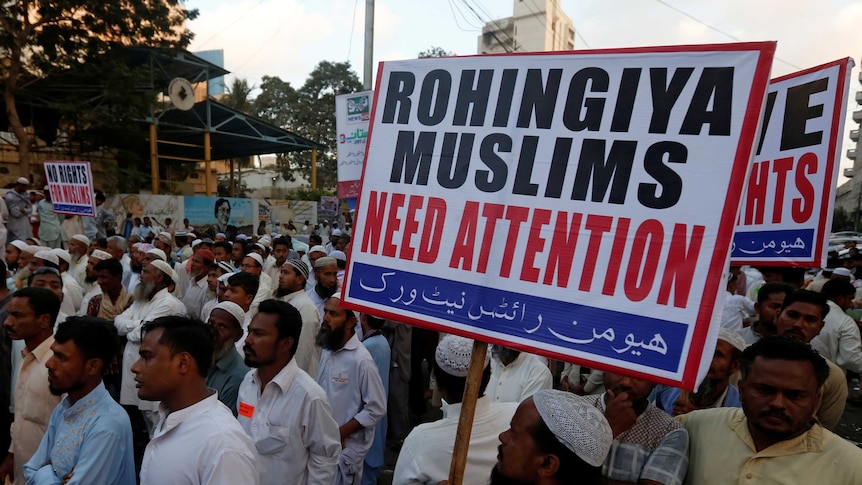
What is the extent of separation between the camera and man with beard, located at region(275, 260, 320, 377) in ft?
14.6

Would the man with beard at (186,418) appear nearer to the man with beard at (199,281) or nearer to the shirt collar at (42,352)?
the shirt collar at (42,352)

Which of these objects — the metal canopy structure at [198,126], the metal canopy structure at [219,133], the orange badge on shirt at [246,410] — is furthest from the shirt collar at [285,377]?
the metal canopy structure at [219,133]

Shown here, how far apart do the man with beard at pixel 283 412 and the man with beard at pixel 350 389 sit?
22.3 inches

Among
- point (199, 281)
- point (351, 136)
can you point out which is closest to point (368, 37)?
point (351, 136)

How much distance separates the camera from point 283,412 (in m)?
2.67

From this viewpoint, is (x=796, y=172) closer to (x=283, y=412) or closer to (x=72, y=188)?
(x=283, y=412)

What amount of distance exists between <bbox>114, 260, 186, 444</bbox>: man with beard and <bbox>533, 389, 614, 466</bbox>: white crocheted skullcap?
3.48 meters

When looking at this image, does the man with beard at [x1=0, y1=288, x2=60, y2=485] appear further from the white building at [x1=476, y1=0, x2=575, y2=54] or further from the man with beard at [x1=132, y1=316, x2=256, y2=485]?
the white building at [x1=476, y1=0, x2=575, y2=54]

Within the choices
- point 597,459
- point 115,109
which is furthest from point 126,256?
point 115,109

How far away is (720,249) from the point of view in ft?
5.42

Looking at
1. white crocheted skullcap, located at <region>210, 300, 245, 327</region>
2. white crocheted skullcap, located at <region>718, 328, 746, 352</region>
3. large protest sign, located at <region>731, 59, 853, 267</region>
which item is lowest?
white crocheted skullcap, located at <region>210, 300, 245, 327</region>

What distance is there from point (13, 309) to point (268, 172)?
149ft

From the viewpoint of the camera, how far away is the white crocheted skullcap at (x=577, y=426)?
5.10 ft

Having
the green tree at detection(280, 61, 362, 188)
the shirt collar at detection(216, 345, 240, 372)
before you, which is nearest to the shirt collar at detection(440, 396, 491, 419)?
the shirt collar at detection(216, 345, 240, 372)
